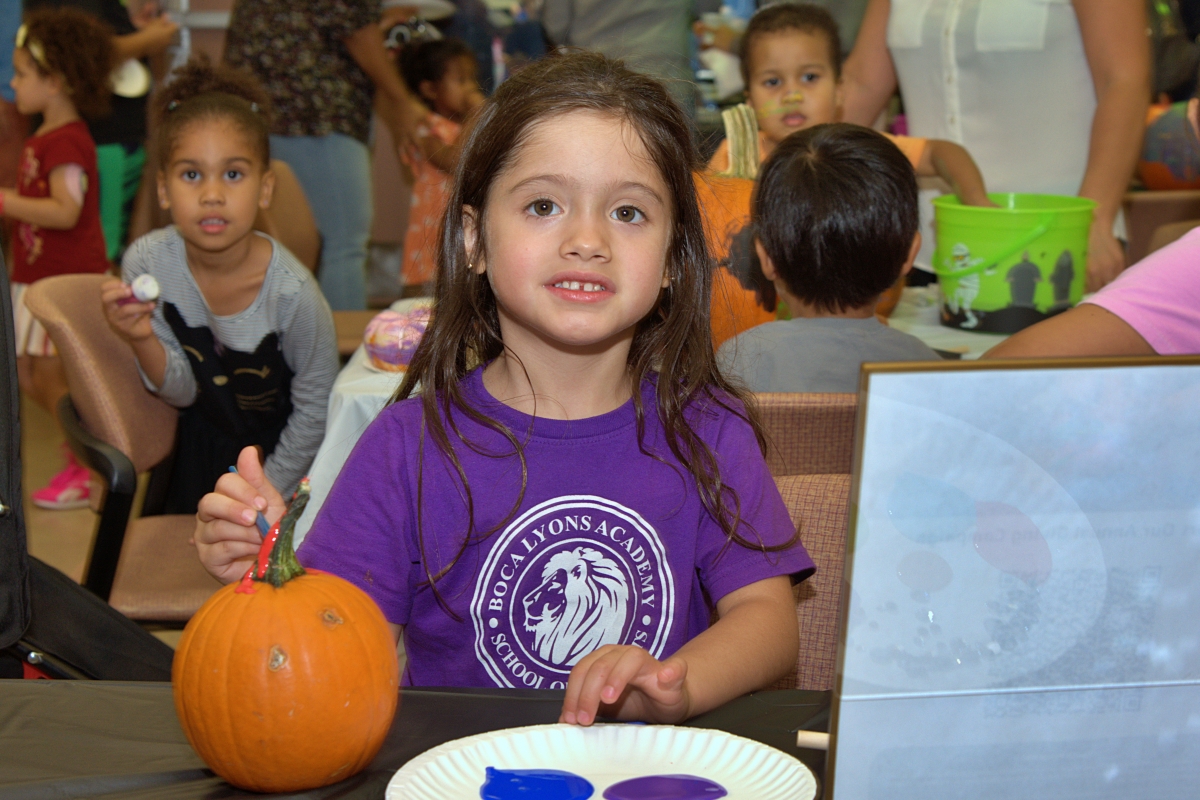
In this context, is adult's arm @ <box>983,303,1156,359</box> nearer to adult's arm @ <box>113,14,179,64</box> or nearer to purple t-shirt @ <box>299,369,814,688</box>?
purple t-shirt @ <box>299,369,814,688</box>

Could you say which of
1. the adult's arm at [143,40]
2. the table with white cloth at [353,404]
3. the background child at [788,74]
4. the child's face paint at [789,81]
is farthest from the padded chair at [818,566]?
the adult's arm at [143,40]

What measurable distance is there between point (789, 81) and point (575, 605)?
6.65ft

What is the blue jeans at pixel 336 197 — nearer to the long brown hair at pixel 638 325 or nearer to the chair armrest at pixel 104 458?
the chair armrest at pixel 104 458

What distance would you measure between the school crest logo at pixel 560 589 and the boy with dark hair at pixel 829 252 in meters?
0.76

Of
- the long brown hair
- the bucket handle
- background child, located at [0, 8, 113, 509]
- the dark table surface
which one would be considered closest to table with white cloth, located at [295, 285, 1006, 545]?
the bucket handle

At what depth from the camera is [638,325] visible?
143 centimetres

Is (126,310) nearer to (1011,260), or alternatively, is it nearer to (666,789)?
(1011,260)

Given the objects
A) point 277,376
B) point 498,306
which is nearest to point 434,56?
point 277,376

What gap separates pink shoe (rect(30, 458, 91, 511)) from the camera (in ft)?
12.8

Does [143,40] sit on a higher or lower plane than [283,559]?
higher

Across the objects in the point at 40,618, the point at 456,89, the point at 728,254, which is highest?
the point at 456,89

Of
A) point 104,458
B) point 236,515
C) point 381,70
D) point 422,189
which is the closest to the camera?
point 236,515

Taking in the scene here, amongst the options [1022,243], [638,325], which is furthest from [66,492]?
[1022,243]

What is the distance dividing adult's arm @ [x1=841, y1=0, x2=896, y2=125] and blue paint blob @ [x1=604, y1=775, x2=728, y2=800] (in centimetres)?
252
